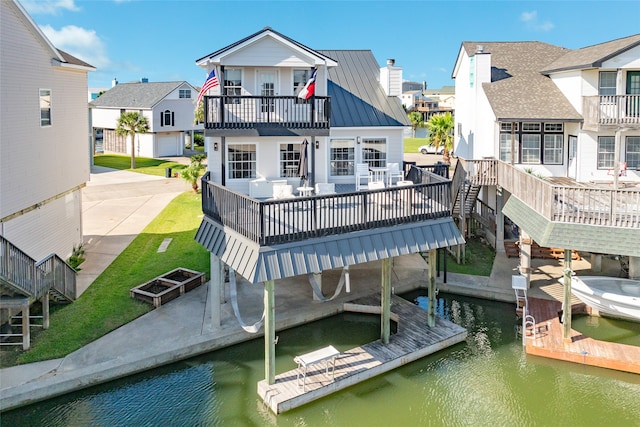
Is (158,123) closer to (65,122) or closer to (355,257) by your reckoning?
(65,122)

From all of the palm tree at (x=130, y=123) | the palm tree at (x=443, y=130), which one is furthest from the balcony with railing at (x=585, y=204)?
the palm tree at (x=130, y=123)

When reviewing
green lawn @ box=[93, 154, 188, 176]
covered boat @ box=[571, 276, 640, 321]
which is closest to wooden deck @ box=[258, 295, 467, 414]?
covered boat @ box=[571, 276, 640, 321]

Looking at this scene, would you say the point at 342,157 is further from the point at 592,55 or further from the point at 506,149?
the point at 592,55

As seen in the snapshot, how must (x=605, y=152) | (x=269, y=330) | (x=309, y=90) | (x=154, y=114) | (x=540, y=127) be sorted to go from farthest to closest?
1. (x=154, y=114)
2. (x=540, y=127)
3. (x=605, y=152)
4. (x=309, y=90)
5. (x=269, y=330)

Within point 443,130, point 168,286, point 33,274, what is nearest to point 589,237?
point 168,286

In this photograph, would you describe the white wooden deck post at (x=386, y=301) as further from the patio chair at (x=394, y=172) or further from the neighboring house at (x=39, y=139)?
the neighboring house at (x=39, y=139)
